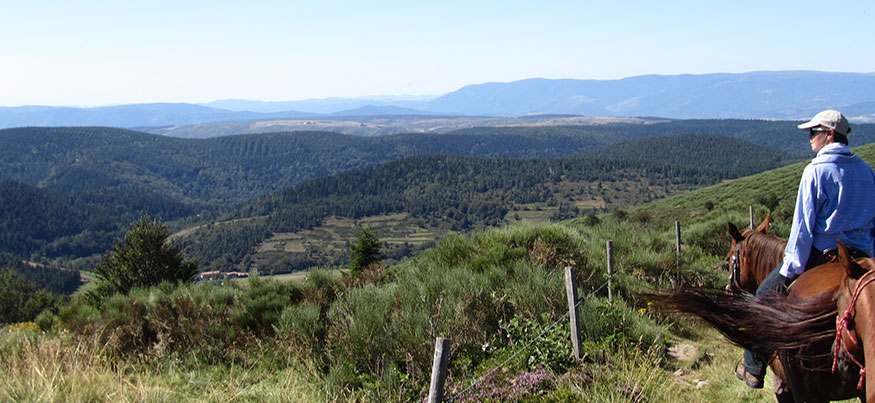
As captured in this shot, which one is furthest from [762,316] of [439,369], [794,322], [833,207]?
[439,369]

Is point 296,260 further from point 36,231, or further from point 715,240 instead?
point 715,240

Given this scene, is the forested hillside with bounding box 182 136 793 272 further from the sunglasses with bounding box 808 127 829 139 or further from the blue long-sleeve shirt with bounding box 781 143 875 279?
the blue long-sleeve shirt with bounding box 781 143 875 279

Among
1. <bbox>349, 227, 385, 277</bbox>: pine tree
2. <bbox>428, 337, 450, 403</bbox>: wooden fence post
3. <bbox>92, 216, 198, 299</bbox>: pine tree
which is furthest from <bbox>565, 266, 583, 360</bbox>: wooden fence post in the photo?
<bbox>349, 227, 385, 277</bbox>: pine tree

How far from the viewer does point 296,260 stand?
126m

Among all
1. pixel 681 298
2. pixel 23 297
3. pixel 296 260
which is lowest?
pixel 296 260

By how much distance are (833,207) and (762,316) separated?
1.09m

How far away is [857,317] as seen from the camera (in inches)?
100

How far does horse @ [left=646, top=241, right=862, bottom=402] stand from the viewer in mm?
2824

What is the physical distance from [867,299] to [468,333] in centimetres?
392

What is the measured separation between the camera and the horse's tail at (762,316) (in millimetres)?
2816

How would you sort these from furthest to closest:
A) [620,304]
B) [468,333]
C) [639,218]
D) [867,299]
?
[639,218], [620,304], [468,333], [867,299]

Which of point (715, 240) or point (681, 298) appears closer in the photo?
point (681, 298)

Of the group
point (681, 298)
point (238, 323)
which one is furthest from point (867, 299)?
point (238, 323)

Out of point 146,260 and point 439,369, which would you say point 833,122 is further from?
point 146,260
